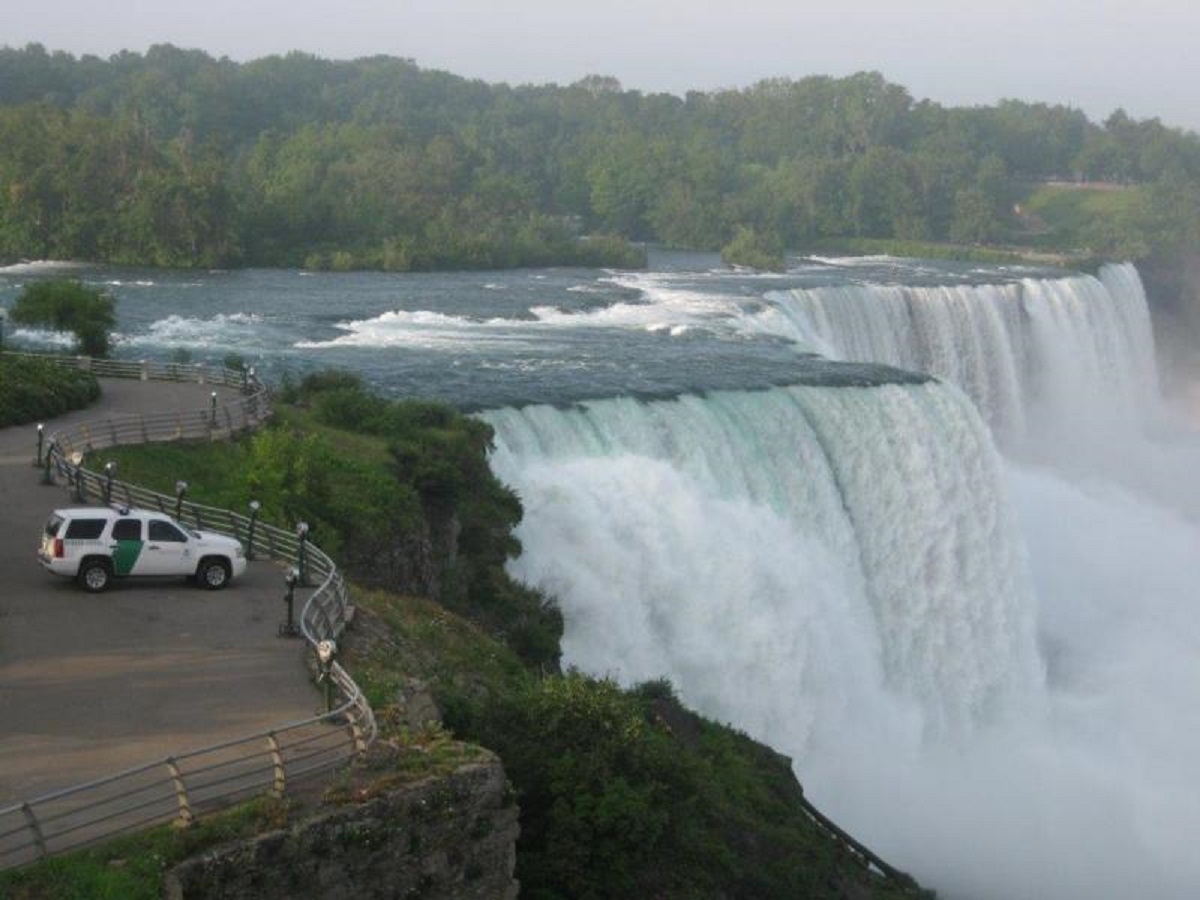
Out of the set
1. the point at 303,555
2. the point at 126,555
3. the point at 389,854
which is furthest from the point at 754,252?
the point at 389,854

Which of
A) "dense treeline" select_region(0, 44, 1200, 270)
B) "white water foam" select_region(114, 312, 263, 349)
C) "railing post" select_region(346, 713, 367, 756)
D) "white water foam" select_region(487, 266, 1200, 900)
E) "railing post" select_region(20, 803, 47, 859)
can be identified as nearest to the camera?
"railing post" select_region(20, 803, 47, 859)

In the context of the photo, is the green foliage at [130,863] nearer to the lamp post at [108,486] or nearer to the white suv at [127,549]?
the white suv at [127,549]

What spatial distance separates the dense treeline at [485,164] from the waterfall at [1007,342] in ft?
72.6

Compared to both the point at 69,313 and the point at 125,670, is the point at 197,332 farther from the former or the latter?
the point at 125,670

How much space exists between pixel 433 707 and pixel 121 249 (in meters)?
58.3

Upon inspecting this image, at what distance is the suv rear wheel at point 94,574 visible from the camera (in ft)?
57.7

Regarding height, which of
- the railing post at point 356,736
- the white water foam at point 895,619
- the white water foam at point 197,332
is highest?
the railing post at point 356,736

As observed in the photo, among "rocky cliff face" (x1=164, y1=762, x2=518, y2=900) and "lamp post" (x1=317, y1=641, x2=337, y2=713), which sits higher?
"lamp post" (x1=317, y1=641, x2=337, y2=713)

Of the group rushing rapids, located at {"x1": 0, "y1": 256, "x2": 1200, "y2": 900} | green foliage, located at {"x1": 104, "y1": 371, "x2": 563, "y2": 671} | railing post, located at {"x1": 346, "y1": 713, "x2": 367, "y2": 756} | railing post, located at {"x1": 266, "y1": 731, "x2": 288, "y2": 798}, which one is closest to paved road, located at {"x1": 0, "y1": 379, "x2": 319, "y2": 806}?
railing post, located at {"x1": 346, "y1": 713, "x2": 367, "y2": 756}

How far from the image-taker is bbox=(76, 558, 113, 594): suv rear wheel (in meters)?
17.6

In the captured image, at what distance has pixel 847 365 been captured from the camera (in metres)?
41.4

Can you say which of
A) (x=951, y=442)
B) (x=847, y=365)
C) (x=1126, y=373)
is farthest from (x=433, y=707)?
(x=1126, y=373)

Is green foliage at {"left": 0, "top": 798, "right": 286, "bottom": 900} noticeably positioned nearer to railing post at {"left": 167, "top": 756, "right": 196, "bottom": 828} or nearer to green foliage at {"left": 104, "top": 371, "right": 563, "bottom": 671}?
railing post at {"left": 167, "top": 756, "right": 196, "bottom": 828}

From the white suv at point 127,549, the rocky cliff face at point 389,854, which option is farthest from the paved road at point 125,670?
the rocky cliff face at point 389,854
